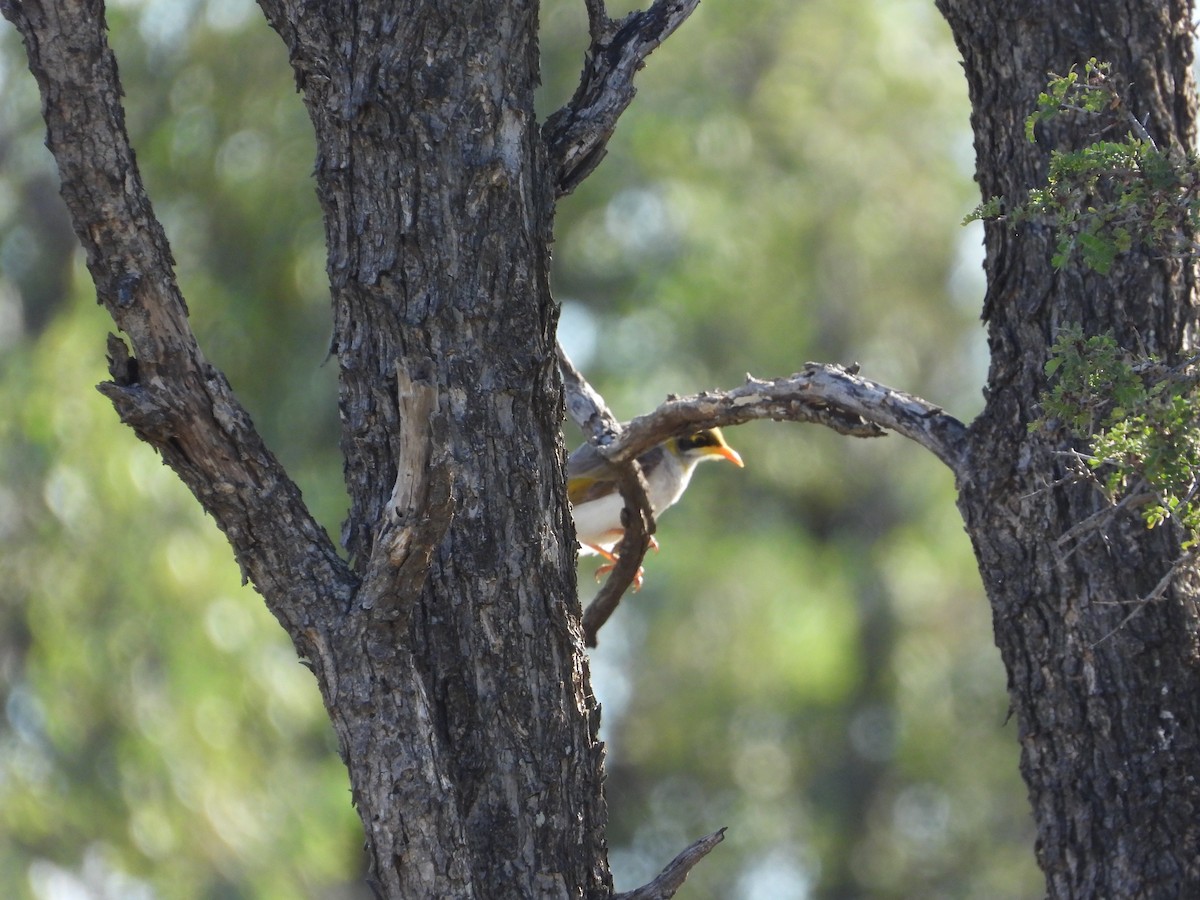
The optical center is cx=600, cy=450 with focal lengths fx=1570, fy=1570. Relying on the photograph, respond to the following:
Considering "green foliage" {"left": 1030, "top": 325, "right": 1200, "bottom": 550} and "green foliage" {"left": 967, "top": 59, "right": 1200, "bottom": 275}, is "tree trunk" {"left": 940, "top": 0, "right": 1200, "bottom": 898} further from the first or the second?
"green foliage" {"left": 967, "top": 59, "right": 1200, "bottom": 275}

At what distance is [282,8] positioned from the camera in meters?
3.34

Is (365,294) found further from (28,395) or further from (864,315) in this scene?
(864,315)

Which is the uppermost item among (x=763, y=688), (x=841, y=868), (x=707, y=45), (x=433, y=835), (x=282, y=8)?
(x=707, y=45)

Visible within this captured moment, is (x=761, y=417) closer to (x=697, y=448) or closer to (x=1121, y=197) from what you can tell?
(x=1121, y=197)

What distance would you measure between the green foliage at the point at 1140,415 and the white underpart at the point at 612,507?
316 cm

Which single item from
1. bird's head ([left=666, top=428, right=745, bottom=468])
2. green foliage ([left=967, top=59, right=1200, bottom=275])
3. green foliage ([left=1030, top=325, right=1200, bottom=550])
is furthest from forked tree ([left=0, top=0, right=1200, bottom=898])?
bird's head ([left=666, top=428, right=745, bottom=468])

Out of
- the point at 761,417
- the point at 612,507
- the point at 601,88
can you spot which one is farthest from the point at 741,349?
the point at 601,88

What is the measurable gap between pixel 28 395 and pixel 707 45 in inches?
309

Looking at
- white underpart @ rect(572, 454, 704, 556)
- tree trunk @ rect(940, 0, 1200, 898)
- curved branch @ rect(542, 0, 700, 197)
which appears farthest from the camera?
white underpart @ rect(572, 454, 704, 556)

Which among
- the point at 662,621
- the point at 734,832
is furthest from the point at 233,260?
the point at 734,832

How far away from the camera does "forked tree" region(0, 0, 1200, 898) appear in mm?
2840

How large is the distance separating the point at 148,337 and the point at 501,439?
0.76 m

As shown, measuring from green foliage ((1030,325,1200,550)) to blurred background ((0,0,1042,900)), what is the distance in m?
6.58

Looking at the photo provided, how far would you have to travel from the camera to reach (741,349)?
43.3 ft
